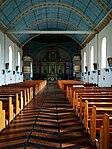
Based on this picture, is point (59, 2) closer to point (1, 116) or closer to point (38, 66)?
point (1, 116)

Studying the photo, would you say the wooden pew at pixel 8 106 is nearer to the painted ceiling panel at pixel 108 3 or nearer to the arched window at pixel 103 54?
the painted ceiling panel at pixel 108 3

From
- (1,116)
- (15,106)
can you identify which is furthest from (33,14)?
(1,116)

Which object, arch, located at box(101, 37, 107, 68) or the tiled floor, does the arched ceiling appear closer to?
arch, located at box(101, 37, 107, 68)

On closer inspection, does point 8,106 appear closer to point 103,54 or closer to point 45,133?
→ point 45,133

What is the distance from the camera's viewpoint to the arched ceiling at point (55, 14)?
1995 cm

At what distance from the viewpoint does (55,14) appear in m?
27.9

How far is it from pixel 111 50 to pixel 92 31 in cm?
641

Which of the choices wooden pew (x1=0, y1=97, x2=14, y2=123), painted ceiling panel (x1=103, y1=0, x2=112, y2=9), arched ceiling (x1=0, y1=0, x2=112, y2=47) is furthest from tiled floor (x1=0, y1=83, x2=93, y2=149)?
arched ceiling (x1=0, y1=0, x2=112, y2=47)

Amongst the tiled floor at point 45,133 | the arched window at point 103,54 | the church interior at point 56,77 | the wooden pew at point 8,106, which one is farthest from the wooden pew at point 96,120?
the arched window at point 103,54

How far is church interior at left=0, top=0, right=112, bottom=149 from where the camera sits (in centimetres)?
587

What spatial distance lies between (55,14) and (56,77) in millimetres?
20366

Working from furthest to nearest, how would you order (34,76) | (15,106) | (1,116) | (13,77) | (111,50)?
(34,76) < (13,77) < (111,50) < (15,106) < (1,116)

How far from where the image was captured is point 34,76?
4662 centimetres

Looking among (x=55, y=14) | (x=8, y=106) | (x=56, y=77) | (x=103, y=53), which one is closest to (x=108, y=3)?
(x=103, y=53)
